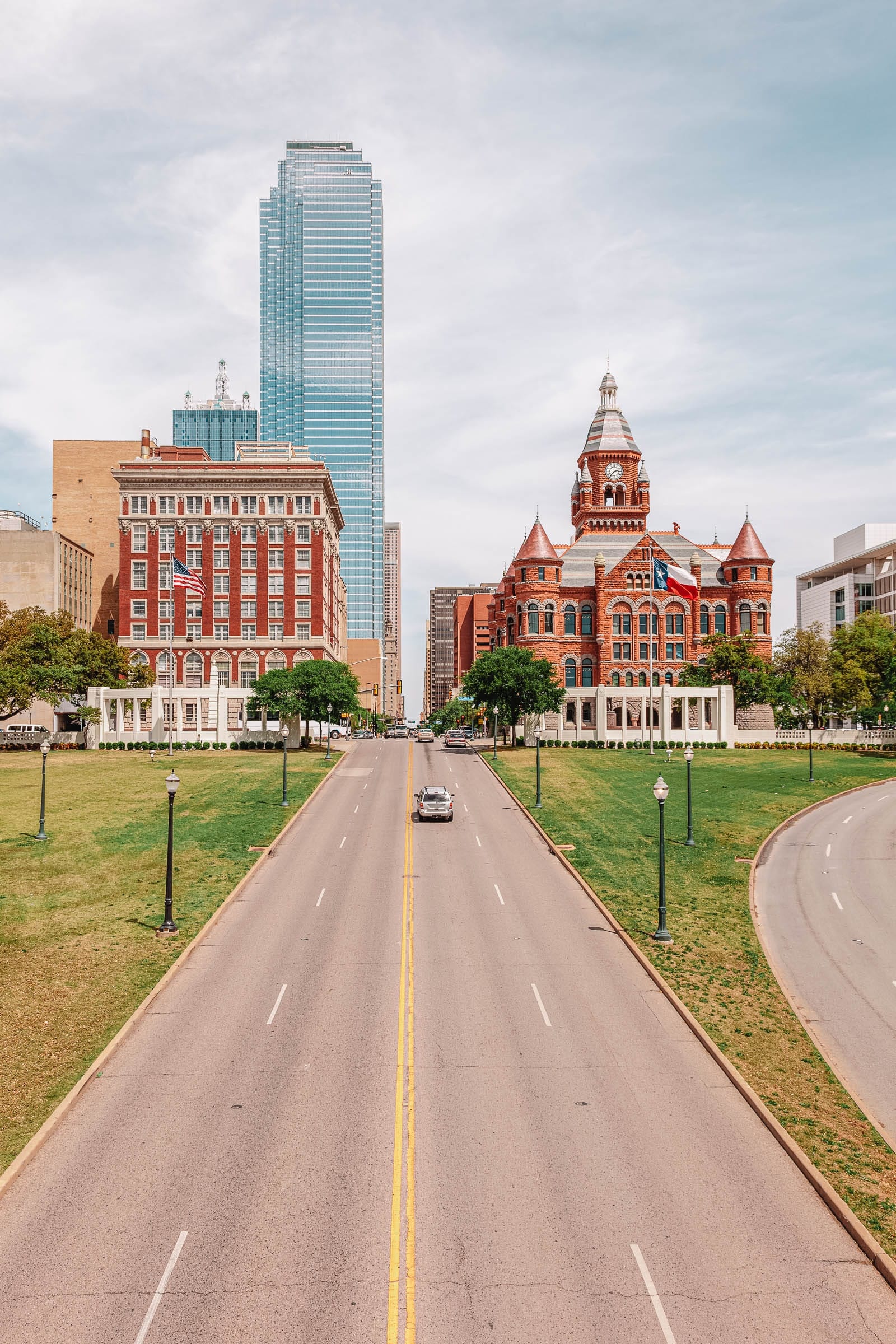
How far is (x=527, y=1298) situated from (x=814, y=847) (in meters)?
31.4

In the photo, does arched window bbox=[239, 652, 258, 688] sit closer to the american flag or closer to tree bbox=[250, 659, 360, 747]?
tree bbox=[250, 659, 360, 747]

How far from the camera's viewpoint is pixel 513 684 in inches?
2667

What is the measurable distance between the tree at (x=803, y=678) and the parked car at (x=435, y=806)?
48.6 m

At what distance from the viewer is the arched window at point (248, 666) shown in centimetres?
9712

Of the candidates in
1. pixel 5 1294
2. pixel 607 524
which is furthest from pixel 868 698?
pixel 5 1294

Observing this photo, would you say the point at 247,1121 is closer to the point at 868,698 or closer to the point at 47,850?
the point at 47,850

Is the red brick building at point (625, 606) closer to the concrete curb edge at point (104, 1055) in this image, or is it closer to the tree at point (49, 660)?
the tree at point (49, 660)

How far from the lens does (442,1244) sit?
1170 centimetres

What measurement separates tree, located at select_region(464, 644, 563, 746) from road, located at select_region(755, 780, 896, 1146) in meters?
27.4

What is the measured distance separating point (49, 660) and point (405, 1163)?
69.6 m

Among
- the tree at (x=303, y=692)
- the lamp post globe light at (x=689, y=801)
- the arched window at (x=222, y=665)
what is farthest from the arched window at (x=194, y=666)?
the lamp post globe light at (x=689, y=801)

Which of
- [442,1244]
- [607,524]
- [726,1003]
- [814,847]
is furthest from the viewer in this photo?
[607,524]

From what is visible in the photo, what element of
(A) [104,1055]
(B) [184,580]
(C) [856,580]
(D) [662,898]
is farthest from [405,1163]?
(C) [856,580]

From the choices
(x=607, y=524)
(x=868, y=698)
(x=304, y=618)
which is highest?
(x=607, y=524)
